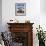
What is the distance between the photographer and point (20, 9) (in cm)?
592

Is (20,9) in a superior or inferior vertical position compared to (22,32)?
superior

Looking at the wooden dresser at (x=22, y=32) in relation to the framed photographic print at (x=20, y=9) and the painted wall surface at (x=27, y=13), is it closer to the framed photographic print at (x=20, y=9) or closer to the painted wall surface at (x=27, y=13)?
the painted wall surface at (x=27, y=13)

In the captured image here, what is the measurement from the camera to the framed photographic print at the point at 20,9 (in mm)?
5906

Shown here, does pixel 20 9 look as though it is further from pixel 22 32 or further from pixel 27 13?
pixel 22 32

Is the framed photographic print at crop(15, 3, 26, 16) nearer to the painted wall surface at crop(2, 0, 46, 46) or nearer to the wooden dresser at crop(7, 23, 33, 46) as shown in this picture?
the painted wall surface at crop(2, 0, 46, 46)

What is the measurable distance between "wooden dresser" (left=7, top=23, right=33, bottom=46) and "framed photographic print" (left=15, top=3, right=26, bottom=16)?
0.48 meters

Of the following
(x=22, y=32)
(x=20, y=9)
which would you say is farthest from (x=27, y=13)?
(x=22, y=32)

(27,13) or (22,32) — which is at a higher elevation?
(27,13)

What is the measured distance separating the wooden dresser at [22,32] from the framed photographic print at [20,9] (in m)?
0.48

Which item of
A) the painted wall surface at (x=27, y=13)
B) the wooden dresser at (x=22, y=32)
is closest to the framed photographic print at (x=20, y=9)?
the painted wall surface at (x=27, y=13)

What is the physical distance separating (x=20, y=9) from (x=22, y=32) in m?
0.95

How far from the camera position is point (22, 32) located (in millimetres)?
5820

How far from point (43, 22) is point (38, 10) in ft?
2.06

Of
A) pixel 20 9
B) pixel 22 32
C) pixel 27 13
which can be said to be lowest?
pixel 22 32
